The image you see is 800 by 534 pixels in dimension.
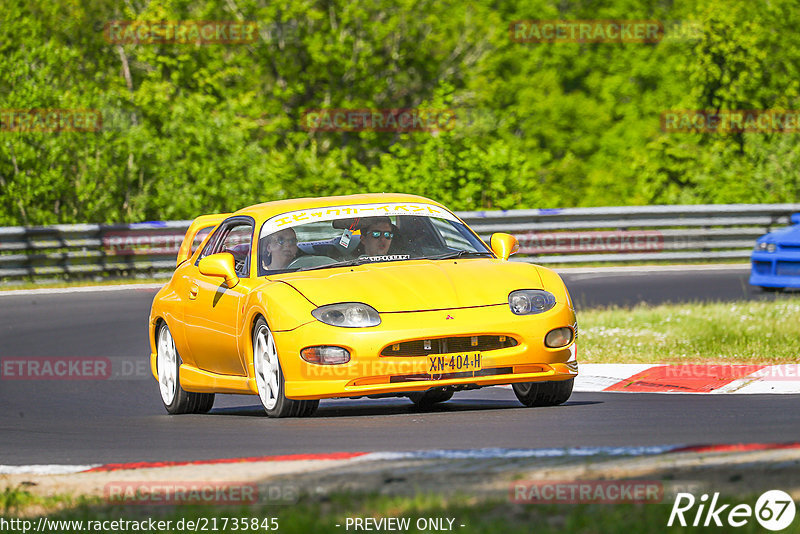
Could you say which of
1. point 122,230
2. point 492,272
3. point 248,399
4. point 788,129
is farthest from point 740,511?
point 788,129

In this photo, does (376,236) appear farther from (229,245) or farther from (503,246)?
(229,245)

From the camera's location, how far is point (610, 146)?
52.8 meters

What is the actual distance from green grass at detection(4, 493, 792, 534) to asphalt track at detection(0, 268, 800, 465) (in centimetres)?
156

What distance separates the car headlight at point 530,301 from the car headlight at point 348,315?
2.83ft

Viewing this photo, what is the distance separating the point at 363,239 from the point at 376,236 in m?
0.09

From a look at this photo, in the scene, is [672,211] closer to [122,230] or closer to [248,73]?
[122,230]

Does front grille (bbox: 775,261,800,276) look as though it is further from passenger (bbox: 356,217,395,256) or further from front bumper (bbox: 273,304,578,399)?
front bumper (bbox: 273,304,578,399)

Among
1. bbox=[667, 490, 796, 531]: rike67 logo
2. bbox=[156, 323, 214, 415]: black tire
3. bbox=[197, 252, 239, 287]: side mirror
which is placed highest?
bbox=[667, 490, 796, 531]: rike67 logo

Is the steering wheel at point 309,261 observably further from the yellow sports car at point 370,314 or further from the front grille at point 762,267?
the front grille at point 762,267

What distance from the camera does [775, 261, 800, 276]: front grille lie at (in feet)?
58.6

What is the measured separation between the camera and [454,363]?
8.51m

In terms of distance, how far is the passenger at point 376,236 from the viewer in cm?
974

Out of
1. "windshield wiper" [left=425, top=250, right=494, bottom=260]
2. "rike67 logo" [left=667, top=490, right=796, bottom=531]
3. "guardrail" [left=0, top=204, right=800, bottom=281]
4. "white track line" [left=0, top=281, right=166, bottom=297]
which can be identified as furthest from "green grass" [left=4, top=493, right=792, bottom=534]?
"guardrail" [left=0, top=204, right=800, bottom=281]

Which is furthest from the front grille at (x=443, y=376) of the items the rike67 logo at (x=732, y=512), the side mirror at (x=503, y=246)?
the rike67 logo at (x=732, y=512)
